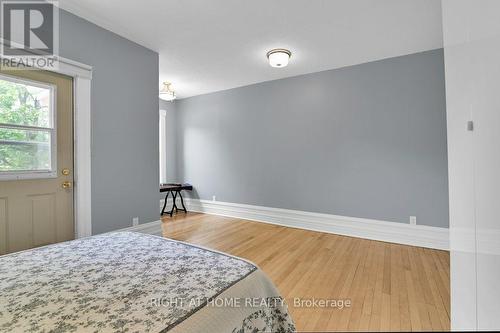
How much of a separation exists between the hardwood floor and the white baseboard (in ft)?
0.43

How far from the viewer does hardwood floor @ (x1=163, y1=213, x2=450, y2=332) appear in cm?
139

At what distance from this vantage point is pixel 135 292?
801 mm

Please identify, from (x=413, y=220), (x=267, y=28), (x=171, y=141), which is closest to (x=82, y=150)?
(x=267, y=28)

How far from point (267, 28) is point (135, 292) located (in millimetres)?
2544

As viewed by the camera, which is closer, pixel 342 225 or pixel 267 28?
pixel 267 28

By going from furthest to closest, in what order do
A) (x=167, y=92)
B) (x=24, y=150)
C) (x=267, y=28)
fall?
(x=167, y=92)
(x=267, y=28)
(x=24, y=150)

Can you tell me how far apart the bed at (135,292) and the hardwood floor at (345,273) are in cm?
58

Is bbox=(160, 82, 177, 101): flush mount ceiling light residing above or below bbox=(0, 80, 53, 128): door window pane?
above

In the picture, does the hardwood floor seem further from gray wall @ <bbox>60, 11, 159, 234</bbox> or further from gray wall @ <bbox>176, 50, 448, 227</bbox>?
gray wall @ <bbox>60, 11, 159, 234</bbox>

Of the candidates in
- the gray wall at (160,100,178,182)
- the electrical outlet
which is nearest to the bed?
the electrical outlet

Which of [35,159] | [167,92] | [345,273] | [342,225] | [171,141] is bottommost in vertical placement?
[345,273]

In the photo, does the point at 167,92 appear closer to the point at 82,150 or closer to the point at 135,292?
the point at 82,150

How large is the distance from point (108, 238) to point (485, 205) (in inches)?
70.8

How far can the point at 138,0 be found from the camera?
6.30 feet
